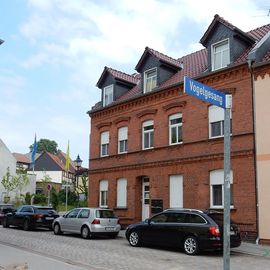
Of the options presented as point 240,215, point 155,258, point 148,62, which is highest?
point 148,62

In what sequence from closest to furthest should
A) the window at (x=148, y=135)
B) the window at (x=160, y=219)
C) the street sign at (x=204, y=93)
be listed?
the street sign at (x=204, y=93), the window at (x=160, y=219), the window at (x=148, y=135)

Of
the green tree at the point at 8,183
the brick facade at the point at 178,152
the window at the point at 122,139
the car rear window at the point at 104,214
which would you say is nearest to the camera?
the brick facade at the point at 178,152

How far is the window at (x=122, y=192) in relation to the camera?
26941 millimetres

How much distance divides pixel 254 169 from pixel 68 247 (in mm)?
8629

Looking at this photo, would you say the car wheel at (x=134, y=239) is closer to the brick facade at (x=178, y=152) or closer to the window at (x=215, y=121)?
the brick facade at (x=178, y=152)

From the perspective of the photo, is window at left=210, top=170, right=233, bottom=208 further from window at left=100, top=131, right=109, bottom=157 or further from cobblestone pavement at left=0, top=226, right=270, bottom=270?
window at left=100, top=131, right=109, bottom=157

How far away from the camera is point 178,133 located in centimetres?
2358

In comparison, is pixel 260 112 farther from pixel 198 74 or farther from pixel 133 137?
pixel 133 137

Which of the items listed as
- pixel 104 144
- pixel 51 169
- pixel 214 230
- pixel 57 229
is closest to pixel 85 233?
pixel 57 229

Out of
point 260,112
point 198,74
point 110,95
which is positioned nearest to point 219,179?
point 260,112

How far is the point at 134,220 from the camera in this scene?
1012 inches

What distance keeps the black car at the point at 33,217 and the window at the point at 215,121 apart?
1080 centimetres

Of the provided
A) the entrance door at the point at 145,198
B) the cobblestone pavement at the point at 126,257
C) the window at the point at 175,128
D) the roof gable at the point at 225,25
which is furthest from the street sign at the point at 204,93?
the entrance door at the point at 145,198

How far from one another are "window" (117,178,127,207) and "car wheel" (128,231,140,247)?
8822mm
